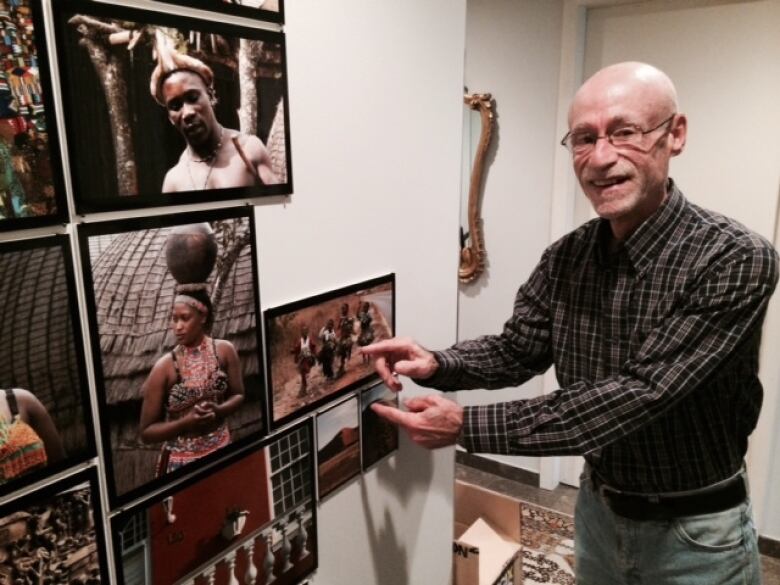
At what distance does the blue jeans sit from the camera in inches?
48.4

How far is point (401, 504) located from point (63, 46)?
124cm

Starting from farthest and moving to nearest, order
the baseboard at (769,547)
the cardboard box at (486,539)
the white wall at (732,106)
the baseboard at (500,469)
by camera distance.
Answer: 1. the baseboard at (500,469)
2. the baseboard at (769,547)
3. the white wall at (732,106)
4. the cardboard box at (486,539)

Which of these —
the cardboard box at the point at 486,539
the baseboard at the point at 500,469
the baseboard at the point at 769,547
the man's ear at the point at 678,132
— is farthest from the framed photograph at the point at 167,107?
the baseboard at the point at 769,547

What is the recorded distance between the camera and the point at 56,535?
0.80m

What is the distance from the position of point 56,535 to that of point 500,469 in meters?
2.58

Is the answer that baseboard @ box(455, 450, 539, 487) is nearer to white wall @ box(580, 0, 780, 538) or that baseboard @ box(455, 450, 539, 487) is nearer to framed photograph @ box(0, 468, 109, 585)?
white wall @ box(580, 0, 780, 538)

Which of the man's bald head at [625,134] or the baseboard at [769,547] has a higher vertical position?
the man's bald head at [625,134]

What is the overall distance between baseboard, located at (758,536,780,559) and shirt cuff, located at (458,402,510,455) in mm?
1901

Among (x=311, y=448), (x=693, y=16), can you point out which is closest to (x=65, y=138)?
(x=311, y=448)

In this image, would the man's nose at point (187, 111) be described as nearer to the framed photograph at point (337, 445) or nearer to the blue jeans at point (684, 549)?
the framed photograph at point (337, 445)

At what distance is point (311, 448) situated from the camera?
47.8 inches

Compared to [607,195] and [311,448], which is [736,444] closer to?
[607,195]

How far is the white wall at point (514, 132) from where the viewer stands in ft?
8.45

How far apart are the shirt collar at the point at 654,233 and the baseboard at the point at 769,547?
1860 millimetres
